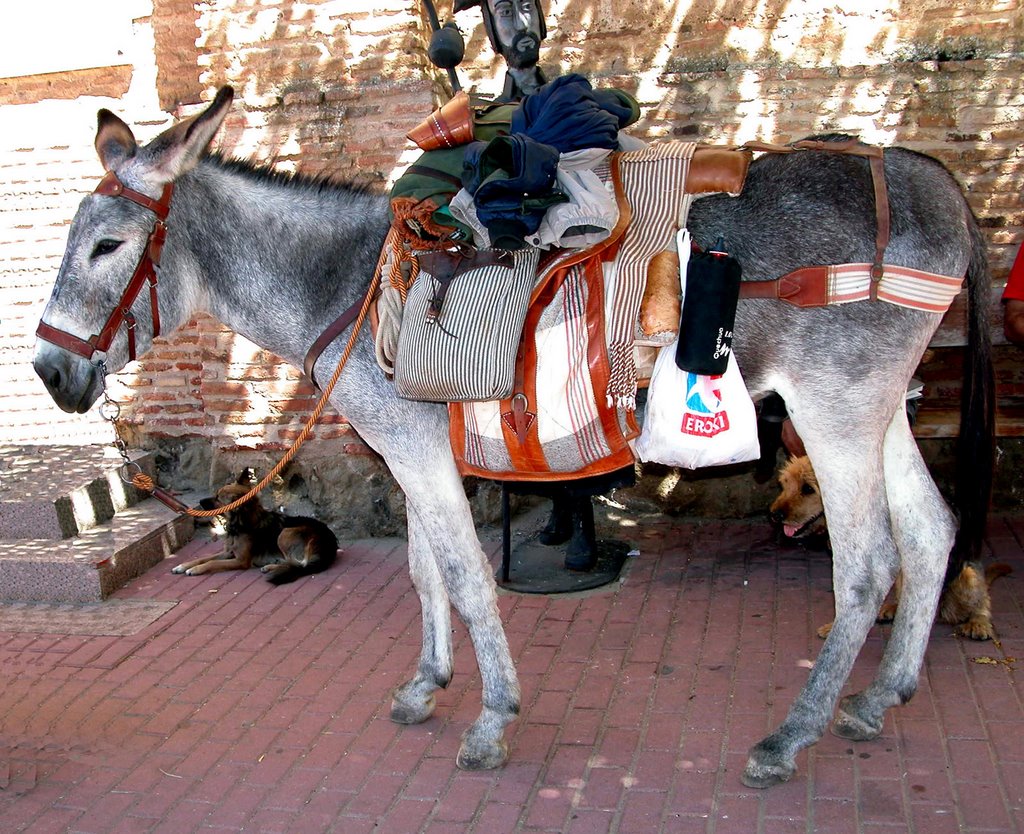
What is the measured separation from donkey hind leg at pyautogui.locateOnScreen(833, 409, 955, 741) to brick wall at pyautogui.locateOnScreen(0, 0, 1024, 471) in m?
2.78

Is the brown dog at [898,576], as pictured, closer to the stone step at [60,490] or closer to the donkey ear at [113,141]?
the donkey ear at [113,141]

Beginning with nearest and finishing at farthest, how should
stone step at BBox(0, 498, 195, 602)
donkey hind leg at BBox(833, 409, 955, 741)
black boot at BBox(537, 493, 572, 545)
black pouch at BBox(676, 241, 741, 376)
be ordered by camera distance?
1. black pouch at BBox(676, 241, 741, 376)
2. donkey hind leg at BBox(833, 409, 955, 741)
3. stone step at BBox(0, 498, 195, 602)
4. black boot at BBox(537, 493, 572, 545)

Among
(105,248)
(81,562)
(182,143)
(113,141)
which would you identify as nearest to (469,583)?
(105,248)

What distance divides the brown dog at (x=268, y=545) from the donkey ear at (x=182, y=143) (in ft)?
9.88

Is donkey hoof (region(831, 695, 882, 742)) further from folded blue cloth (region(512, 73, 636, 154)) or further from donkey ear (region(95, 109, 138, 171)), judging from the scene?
donkey ear (region(95, 109, 138, 171))

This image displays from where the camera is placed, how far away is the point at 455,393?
329 centimetres

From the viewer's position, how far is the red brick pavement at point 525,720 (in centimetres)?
349

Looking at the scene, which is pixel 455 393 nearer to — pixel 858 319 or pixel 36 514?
pixel 858 319

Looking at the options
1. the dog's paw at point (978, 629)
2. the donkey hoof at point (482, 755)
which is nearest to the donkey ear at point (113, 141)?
the donkey hoof at point (482, 755)

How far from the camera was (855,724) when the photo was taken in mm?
3783

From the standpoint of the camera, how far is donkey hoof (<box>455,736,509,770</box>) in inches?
148

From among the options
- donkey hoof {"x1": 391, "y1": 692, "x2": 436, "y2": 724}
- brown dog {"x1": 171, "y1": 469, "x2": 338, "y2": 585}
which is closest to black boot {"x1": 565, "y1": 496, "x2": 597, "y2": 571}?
brown dog {"x1": 171, "y1": 469, "x2": 338, "y2": 585}

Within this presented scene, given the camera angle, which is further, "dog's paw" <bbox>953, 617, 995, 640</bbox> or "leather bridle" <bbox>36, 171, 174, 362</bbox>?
"dog's paw" <bbox>953, 617, 995, 640</bbox>

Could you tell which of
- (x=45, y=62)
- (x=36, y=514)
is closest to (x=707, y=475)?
(x=36, y=514)
